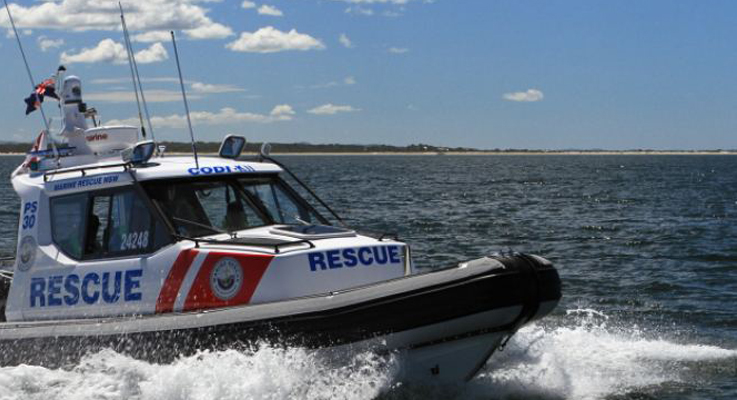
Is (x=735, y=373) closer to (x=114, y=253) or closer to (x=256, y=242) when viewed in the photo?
(x=256, y=242)

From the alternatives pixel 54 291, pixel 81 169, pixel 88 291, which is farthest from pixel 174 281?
pixel 81 169

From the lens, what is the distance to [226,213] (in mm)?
9766

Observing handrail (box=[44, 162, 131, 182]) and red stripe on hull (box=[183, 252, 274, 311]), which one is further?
handrail (box=[44, 162, 131, 182])

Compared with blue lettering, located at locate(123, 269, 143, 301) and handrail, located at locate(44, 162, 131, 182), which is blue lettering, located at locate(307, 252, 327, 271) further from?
handrail, located at locate(44, 162, 131, 182)

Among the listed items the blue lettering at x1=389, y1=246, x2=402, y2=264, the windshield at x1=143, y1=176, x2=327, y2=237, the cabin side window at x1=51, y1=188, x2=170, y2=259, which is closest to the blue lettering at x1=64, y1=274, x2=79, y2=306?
the cabin side window at x1=51, y1=188, x2=170, y2=259

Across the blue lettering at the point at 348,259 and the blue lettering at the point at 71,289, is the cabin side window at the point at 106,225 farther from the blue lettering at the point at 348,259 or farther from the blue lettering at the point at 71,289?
the blue lettering at the point at 348,259

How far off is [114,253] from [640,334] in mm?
5793

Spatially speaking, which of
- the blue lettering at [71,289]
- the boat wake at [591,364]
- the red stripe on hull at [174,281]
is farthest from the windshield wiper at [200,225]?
the boat wake at [591,364]

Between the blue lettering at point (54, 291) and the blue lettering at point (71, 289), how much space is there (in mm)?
78

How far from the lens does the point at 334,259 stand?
29.3 feet

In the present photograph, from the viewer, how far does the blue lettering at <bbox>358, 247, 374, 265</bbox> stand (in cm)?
905

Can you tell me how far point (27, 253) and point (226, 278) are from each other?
229 cm

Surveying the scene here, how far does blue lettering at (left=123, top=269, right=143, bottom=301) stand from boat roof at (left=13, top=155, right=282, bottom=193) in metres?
0.82

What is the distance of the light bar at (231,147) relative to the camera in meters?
10.7
